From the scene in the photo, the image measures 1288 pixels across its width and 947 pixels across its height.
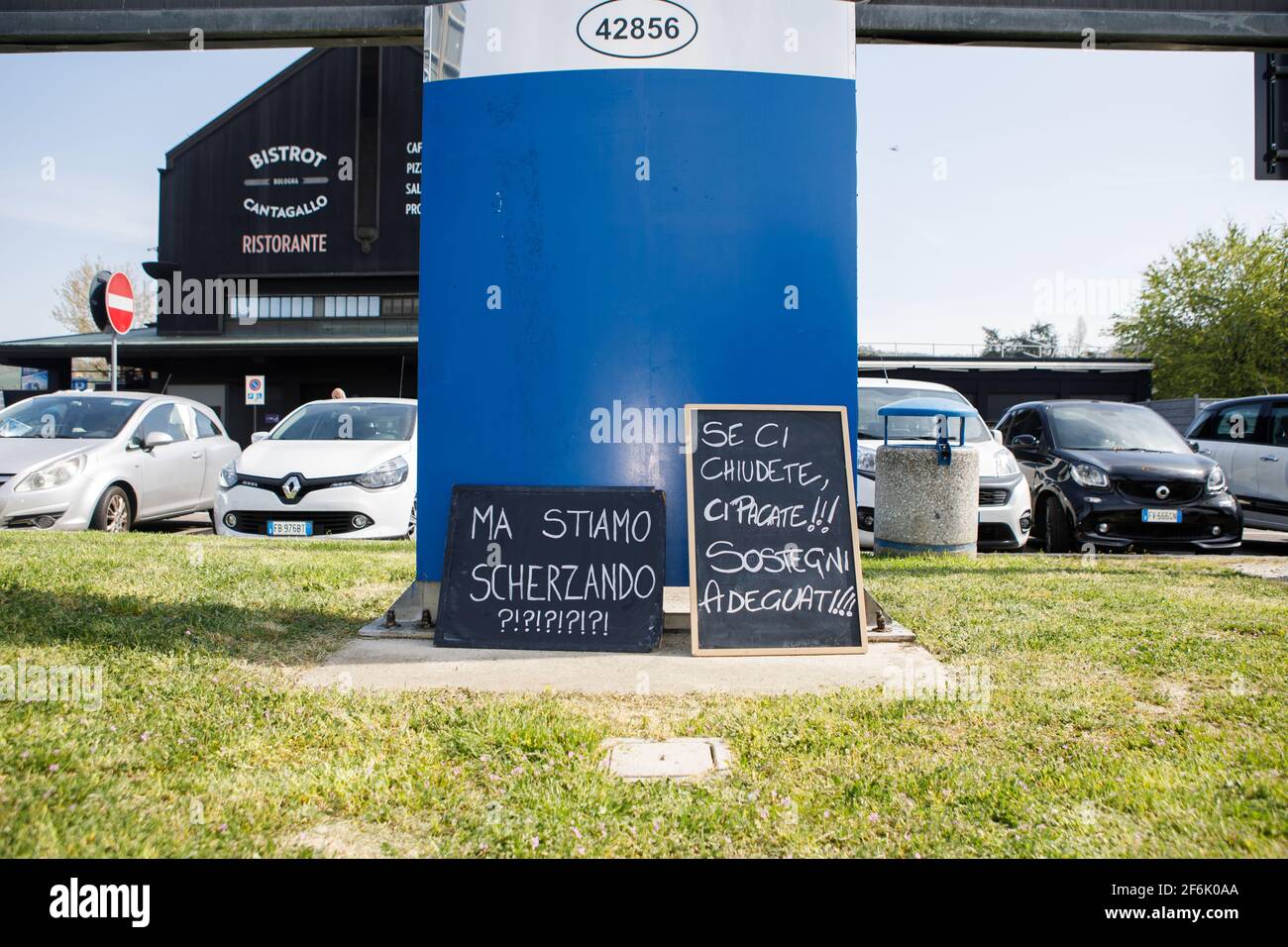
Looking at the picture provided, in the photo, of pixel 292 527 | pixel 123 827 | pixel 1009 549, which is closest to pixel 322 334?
pixel 292 527

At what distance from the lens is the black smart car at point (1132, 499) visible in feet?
27.5

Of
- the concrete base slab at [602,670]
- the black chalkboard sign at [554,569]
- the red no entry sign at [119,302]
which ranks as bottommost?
the concrete base slab at [602,670]

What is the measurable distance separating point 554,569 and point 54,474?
6.37m

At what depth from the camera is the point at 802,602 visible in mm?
4262

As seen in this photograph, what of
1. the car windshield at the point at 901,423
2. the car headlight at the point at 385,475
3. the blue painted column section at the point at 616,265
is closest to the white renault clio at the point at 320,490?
the car headlight at the point at 385,475

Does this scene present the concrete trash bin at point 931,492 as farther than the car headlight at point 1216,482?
No

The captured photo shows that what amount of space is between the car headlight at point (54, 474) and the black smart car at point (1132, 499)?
9523 mm

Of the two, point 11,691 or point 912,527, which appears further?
point 912,527

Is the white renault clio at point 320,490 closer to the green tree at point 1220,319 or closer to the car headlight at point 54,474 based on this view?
the car headlight at point 54,474

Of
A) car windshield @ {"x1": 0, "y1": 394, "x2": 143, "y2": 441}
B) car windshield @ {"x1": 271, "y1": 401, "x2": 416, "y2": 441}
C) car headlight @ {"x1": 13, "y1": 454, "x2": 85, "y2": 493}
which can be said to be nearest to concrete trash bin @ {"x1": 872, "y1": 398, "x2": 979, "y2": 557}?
car windshield @ {"x1": 271, "y1": 401, "x2": 416, "y2": 441}

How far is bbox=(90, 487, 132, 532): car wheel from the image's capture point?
8398 mm

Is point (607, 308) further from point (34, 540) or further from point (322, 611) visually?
point (34, 540)

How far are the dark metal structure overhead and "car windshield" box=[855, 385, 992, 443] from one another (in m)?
3.96
